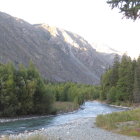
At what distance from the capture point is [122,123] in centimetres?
3127

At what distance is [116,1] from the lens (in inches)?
706

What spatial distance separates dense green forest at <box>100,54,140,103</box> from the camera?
325 ft

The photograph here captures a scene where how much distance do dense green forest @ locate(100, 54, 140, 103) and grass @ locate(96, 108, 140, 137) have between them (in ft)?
211

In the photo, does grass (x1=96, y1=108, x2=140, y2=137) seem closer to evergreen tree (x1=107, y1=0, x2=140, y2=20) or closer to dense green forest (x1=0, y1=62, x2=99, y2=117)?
evergreen tree (x1=107, y1=0, x2=140, y2=20)

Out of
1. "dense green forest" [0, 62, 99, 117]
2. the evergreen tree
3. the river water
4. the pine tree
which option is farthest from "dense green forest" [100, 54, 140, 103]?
the evergreen tree

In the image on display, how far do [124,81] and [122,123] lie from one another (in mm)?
75399

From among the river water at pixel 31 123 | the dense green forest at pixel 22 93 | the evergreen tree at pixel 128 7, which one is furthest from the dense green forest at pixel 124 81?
the evergreen tree at pixel 128 7

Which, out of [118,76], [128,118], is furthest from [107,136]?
[118,76]

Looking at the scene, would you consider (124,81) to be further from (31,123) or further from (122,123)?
(122,123)

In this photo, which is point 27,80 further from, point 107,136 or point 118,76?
point 107,136

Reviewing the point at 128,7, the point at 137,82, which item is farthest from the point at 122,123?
the point at 137,82

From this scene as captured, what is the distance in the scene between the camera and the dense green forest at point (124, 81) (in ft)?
325

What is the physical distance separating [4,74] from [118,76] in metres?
48.5

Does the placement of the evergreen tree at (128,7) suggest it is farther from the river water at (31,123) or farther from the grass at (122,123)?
the river water at (31,123)
